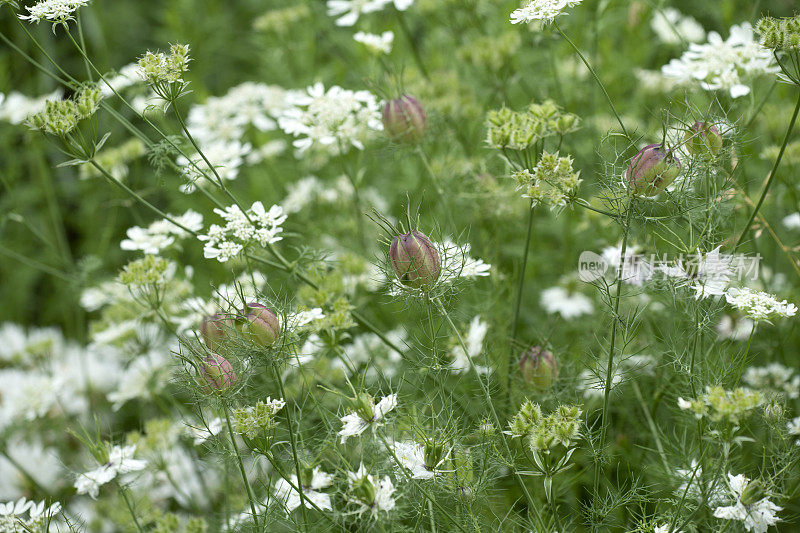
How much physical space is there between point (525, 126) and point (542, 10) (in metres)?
0.15

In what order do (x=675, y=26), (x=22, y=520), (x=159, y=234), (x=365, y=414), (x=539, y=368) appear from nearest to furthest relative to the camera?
(x=365, y=414), (x=22, y=520), (x=539, y=368), (x=159, y=234), (x=675, y=26)

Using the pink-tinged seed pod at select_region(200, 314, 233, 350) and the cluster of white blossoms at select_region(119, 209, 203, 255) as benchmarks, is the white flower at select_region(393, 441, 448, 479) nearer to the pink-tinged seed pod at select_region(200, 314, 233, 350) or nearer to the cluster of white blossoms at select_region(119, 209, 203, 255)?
the pink-tinged seed pod at select_region(200, 314, 233, 350)

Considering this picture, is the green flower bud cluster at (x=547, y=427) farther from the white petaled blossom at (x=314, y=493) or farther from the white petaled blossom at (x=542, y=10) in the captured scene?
the white petaled blossom at (x=542, y=10)

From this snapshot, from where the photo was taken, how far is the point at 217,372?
858mm

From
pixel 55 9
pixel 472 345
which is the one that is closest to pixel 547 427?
pixel 472 345

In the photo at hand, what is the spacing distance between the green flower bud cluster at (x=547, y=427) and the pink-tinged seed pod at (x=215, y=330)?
1.26ft

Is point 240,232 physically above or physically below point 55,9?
below

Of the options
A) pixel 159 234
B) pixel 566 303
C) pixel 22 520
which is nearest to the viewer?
pixel 22 520

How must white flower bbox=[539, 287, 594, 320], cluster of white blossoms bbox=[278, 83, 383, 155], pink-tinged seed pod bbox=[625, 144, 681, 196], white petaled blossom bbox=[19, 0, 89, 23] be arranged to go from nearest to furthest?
pink-tinged seed pod bbox=[625, 144, 681, 196] < white petaled blossom bbox=[19, 0, 89, 23] < cluster of white blossoms bbox=[278, 83, 383, 155] < white flower bbox=[539, 287, 594, 320]

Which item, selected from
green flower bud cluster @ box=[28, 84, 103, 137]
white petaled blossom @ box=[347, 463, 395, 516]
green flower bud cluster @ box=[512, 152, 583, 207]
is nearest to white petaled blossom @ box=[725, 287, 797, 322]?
green flower bud cluster @ box=[512, 152, 583, 207]

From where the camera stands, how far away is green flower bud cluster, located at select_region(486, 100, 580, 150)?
941 mm

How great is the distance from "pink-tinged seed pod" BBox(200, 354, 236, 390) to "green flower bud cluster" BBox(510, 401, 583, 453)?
352 millimetres

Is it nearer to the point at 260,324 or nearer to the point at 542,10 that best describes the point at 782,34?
the point at 542,10

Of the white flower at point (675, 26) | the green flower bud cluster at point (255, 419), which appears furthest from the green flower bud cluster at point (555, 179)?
the white flower at point (675, 26)
